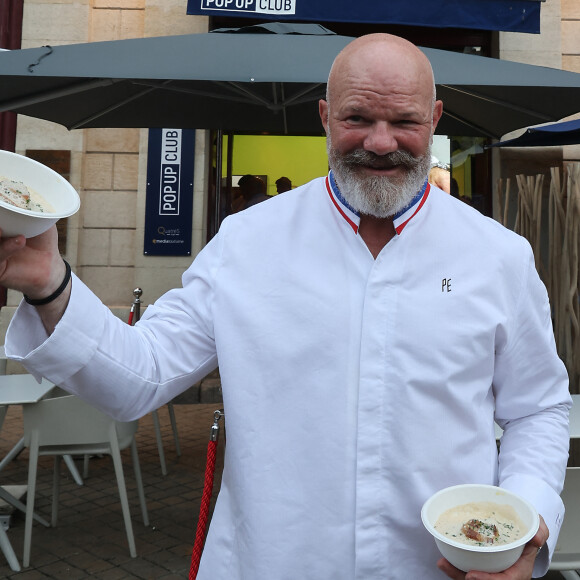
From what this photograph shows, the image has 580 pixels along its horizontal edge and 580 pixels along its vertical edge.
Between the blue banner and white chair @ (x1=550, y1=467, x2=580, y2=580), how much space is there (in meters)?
6.06

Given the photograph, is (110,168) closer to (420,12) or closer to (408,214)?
(420,12)

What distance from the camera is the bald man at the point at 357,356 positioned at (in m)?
1.42

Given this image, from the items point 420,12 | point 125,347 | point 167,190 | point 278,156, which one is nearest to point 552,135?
point 420,12

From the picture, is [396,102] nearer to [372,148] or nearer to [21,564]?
[372,148]

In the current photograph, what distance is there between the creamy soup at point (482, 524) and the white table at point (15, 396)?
258 cm

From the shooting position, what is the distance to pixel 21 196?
1.22 m

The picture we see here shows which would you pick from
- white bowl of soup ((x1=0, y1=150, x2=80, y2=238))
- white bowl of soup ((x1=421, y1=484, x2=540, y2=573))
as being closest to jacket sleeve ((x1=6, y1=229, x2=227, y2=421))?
white bowl of soup ((x1=0, y1=150, x2=80, y2=238))

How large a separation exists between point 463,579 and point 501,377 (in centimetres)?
46

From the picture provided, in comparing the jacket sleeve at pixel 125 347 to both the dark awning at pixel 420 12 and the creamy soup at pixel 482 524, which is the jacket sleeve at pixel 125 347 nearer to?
the creamy soup at pixel 482 524

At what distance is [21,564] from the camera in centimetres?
377

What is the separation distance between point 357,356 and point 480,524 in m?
0.41

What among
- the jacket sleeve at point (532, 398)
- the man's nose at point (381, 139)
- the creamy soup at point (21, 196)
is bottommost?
the jacket sleeve at point (532, 398)

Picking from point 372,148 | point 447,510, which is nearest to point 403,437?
point 447,510

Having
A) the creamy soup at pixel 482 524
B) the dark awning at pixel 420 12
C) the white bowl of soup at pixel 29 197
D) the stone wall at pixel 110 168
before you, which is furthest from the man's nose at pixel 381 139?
the stone wall at pixel 110 168
